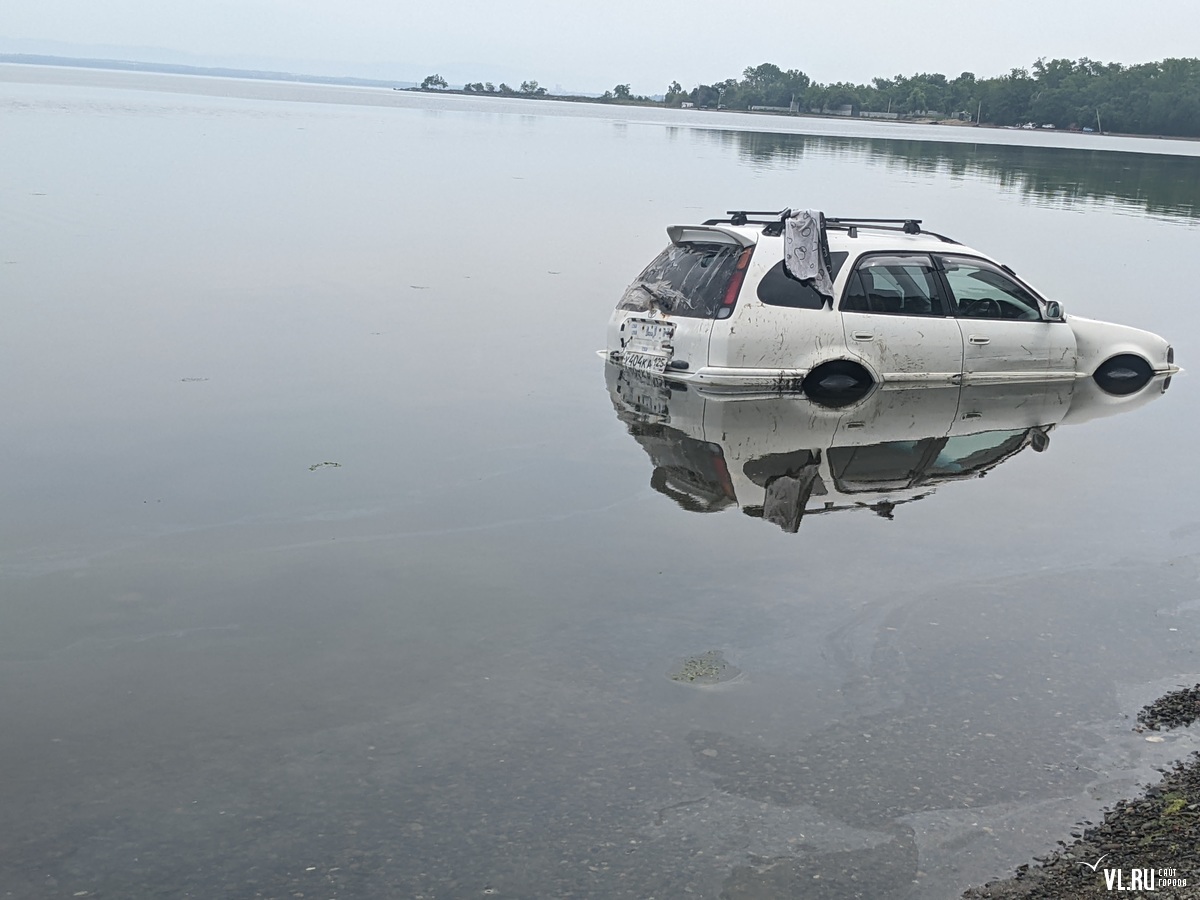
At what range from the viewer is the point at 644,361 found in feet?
43.3

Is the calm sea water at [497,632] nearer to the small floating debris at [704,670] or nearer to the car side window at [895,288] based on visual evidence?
the small floating debris at [704,670]

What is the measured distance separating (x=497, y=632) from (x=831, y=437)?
5134 mm

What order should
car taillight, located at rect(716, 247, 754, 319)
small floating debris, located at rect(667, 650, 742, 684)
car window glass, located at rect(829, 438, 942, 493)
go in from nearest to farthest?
small floating debris, located at rect(667, 650, 742, 684) → car window glass, located at rect(829, 438, 942, 493) → car taillight, located at rect(716, 247, 754, 319)

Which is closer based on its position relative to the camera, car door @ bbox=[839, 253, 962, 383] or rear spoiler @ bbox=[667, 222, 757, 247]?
rear spoiler @ bbox=[667, 222, 757, 247]

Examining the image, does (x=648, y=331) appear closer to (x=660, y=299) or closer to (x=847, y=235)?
(x=660, y=299)

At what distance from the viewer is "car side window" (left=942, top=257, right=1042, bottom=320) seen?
13445 millimetres

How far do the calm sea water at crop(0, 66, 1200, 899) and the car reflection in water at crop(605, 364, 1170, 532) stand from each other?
0.74 ft

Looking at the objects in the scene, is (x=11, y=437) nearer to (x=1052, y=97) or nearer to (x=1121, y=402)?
(x=1121, y=402)

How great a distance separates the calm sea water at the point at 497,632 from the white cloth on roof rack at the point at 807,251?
1647mm

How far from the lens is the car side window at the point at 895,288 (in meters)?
12.9

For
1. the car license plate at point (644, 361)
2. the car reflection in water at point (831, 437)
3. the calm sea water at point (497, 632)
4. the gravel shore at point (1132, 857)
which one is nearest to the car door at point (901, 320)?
the car reflection in water at point (831, 437)

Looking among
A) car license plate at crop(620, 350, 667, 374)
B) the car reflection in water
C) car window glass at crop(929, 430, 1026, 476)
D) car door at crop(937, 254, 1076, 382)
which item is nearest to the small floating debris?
the car reflection in water

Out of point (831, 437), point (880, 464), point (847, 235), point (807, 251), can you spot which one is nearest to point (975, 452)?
point (880, 464)

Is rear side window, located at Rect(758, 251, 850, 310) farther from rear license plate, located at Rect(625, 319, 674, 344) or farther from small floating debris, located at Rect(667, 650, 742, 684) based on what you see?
small floating debris, located at Rect(667, 650, 742, 684)
